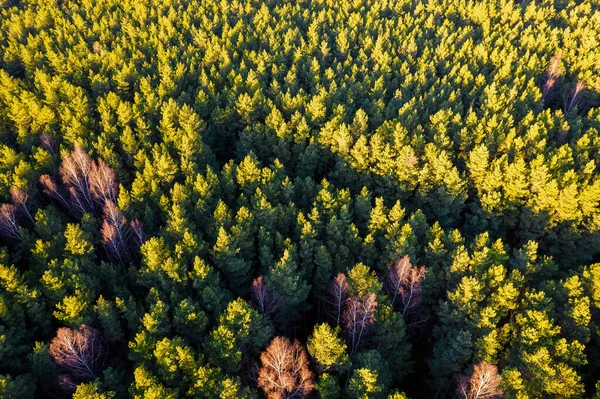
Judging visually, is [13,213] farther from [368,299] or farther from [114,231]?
[368,299]

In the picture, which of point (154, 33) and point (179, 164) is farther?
point (154, 33)

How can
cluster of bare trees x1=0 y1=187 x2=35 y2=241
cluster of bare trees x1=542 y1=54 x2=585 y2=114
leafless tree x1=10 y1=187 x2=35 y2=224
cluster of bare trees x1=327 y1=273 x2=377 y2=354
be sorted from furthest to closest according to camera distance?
cluster of bare trees x1=542 y1=54 x2=585 y2=114 < leafless tree x1=10 y1=187 x2=35 y2=224 < cluster of bare trees x1=0 y1=187 x2=35 y2=241 < cluster of bare trees x1=327 y1=273 x2=377 y2=354

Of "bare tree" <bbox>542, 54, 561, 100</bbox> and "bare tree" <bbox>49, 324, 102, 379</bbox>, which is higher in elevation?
"bare tree" <bbox>542, 54, 561, 100</bbox>

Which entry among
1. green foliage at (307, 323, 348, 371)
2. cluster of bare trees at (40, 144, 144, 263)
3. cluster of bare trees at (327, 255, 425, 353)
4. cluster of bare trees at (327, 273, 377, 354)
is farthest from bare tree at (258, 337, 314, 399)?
cluster of bare trees at (40, 144, 144, 263)

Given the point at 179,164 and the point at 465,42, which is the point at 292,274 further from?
the point at 465,42

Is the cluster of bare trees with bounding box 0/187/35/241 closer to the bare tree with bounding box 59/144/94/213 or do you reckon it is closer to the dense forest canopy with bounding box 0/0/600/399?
the dense forest canopy with bounding box 0/0/600/399

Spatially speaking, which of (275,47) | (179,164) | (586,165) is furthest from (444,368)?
(275,47)
